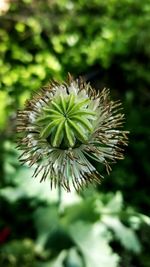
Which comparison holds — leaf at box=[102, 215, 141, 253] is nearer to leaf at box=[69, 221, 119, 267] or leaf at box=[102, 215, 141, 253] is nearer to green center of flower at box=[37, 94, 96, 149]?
leaf at box=[69, 221, 119, 267]

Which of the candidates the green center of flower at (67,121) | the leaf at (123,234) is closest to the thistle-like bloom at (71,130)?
the green center of flower at (67,121)

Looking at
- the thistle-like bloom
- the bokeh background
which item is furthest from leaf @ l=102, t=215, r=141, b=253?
the thistle-like bloom

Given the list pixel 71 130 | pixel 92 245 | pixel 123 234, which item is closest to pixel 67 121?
pixel 71 130

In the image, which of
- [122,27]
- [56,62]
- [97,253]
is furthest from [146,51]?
[97,253]

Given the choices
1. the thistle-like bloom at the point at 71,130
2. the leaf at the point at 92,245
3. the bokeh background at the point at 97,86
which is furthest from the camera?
the bokeh background at the point at 97,86

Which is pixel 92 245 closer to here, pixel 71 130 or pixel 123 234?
pixel 123 234

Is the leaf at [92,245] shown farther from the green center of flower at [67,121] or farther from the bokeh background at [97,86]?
the green center of flower at [67,121]

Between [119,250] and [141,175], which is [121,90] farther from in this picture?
[119,250]
